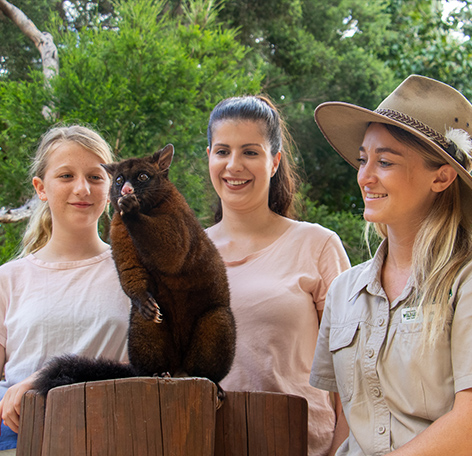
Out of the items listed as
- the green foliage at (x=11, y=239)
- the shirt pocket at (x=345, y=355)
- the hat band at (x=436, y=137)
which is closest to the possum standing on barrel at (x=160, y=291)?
the shirt pocket at (x=345, y=355)

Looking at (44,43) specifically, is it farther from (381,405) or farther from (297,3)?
(381,405)

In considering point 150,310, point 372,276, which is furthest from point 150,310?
point 372,276

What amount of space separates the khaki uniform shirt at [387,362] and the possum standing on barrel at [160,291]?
20.1 inches

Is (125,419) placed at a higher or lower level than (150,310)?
lower

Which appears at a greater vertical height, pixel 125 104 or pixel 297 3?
pixel 297 3

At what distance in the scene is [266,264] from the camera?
305cm

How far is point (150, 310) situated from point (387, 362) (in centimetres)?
96

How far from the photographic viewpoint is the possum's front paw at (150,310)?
7.06ft

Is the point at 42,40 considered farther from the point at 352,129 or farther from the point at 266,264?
the point at 352,129

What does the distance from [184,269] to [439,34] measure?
36.5 feet

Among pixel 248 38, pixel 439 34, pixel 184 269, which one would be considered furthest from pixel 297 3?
pixel 184 269

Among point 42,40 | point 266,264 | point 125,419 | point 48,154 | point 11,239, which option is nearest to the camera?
point 125,419

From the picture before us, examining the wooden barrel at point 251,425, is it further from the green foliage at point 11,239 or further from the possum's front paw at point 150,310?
the green foliage at point 11,239

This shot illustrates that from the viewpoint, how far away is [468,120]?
2.30 metres
